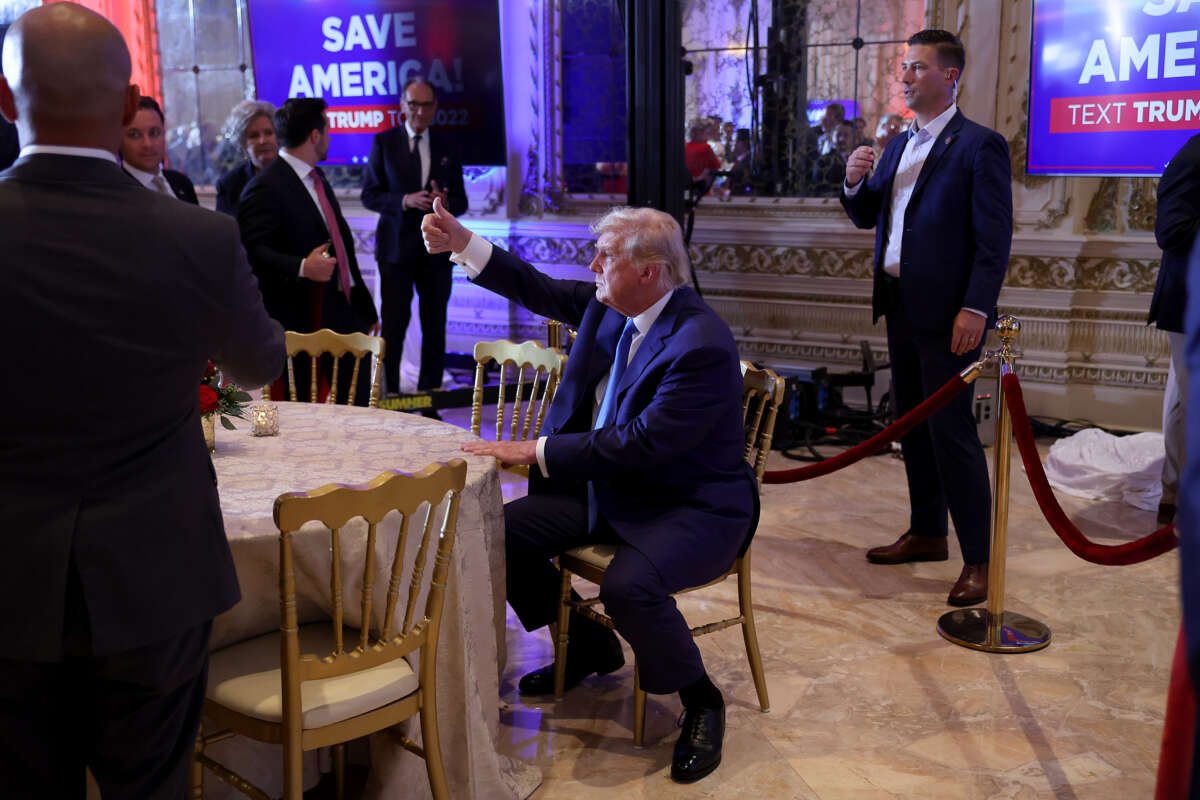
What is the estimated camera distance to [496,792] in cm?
244

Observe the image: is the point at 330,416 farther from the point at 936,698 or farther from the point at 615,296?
the point at 936,698

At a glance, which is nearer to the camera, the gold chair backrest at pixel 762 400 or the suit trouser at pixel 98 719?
the suit trouser at pixel 98 719

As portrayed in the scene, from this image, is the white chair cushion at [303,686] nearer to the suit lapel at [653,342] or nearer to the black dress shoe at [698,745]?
the black dress shoe at [698,745]

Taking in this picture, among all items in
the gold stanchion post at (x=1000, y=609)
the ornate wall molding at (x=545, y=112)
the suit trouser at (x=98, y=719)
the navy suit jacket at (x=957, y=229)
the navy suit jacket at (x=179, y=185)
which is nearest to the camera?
the suit trouser at (x=98, y=719)

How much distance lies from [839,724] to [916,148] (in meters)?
1.97

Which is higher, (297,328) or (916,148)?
(916,148)

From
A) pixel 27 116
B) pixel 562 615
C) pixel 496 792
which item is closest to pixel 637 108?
pixel 562 615

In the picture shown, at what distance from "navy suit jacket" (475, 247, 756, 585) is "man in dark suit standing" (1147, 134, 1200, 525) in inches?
72.7

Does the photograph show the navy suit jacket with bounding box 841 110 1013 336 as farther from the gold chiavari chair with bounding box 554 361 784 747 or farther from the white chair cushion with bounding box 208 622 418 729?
the white chair cushion with bounding box 208 622 418 729

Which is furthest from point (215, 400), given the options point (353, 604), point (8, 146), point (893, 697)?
point (8, 146)

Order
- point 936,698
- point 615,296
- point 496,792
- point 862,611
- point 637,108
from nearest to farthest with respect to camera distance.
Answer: point 496,792
point 615,296
point 936,698
point 862,611
point 637,108

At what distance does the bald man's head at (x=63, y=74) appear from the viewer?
1433 mm

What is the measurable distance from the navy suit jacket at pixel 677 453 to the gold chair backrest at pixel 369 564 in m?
0.58

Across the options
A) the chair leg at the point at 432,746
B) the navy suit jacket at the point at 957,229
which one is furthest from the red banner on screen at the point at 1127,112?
the chair leg at the point at 432,746
